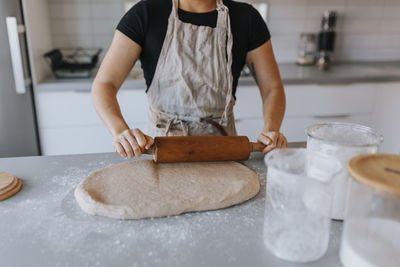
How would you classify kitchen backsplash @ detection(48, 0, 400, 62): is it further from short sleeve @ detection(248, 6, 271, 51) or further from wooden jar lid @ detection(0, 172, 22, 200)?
wooden jar lid @ detection(0, 172, 22, 200)

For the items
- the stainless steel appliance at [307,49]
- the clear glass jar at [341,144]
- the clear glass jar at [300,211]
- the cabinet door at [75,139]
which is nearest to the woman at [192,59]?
the clear glass jar at [341,144]

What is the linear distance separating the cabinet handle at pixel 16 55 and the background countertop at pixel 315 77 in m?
0.09

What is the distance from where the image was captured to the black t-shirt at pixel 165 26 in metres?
1.19

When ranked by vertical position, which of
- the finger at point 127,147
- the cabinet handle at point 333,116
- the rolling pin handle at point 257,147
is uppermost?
the finger at point 127,147

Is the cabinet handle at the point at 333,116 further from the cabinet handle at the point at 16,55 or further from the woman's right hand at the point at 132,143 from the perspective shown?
the cabinet handle at the point at 16,55

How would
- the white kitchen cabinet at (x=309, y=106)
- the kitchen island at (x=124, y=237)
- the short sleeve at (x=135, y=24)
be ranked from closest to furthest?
the kitchen island at (x=124, y=237) < the short sleeve at (x=135, y=24) < the white kitchen cabinet at (x=309, y=106)

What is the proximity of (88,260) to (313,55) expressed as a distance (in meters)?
2.33

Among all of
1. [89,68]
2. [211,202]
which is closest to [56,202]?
[211,202]

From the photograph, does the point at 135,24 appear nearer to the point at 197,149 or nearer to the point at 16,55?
the point at 197,149

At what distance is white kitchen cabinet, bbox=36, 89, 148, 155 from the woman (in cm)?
72

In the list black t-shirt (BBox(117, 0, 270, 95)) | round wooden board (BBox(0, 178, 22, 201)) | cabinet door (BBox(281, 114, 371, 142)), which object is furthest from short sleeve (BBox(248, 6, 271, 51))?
cabinet door (BBox(281, 114, 371, 142))

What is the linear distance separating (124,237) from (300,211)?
0.33 metres

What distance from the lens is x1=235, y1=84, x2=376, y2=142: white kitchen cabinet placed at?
210 centimetres

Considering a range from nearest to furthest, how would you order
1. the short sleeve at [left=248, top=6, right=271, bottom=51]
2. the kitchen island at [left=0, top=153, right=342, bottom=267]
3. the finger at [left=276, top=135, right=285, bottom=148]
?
the kitchen island at [left=0, top=153, right=342, bottom=267], the finger at [left=276, top=135, right=285, bottom=148], the short sleeve at [left=248, top=6, right=271, bottom=51]
